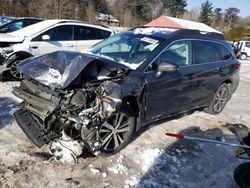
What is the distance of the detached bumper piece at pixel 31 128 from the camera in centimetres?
396

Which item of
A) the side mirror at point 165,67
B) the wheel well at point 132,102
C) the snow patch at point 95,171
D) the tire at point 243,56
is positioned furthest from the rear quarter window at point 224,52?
the tire at point 243,56

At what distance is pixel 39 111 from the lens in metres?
3.99

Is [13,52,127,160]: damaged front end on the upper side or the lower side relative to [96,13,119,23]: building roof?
upper

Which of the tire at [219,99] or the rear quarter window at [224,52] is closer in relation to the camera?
the rear quarter window at [224,52]

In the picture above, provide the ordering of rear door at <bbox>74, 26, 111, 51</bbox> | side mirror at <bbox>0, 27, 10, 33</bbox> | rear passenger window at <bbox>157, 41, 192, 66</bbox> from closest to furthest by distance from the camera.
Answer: rear passenger window at <bbox>157, 41, 192, 66</bbox> < rear door at <bbox>74, 26, 111, 51</bbox> < side mirror at <bbox>0, 27, 10, 33</bbox>

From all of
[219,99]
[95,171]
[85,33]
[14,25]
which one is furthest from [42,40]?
[95,171]

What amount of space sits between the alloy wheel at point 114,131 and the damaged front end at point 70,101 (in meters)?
0.06

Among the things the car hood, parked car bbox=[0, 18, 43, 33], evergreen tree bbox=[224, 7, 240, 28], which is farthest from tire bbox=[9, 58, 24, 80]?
evergreen tree bbox=[224, 7, 240, 28]

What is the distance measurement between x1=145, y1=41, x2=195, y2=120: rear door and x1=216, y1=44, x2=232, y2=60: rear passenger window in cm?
130

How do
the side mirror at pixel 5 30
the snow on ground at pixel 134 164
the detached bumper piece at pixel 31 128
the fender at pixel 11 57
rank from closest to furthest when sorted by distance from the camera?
the snow on ground at pixel 134 164 → the detached bumper piece at pixel 31 128 → the fender at pixel 11 57 → the side mirror at pixel 5 30

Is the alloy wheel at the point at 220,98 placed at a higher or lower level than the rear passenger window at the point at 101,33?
lower

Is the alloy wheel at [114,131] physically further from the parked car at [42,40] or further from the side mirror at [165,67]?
the parked car at [42,40]

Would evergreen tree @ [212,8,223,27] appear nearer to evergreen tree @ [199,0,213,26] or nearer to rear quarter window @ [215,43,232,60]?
evergreen tree @ [199,0,213,26]

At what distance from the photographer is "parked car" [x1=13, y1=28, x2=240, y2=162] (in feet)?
12.6
